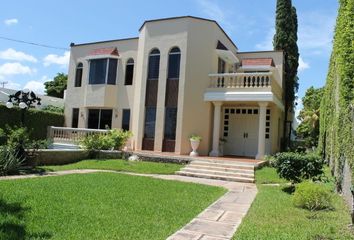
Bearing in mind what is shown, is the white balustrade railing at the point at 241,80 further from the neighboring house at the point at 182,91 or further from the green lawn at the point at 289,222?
the green lawn at the point at 289,222

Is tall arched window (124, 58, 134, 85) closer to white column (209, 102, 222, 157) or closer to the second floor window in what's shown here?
the second floor window

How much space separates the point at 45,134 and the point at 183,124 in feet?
33.0

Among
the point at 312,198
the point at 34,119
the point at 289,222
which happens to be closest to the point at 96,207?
the point at 289,222

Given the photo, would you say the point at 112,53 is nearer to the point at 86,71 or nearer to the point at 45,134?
the point at 86,71

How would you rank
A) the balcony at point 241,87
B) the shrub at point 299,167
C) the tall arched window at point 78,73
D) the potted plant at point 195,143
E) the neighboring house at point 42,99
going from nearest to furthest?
the shrub at point 299,167
the balcony at point 241,87
the potted plant at point 195,143
the tall arched window at point 78,73
the neighboring house at point 42,99

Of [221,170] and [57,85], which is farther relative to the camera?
[57,85]

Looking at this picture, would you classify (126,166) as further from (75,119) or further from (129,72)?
(75,119)

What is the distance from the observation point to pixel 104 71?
77.5 feet

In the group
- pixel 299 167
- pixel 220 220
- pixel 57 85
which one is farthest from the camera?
pixel 57 85

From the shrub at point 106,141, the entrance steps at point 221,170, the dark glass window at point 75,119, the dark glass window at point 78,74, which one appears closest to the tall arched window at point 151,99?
the shrub at point 106,141

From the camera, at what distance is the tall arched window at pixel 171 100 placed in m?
20.5

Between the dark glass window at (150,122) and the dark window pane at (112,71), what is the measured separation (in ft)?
12.5

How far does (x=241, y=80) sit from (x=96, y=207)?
14.1 meters

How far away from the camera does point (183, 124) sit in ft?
66.0
